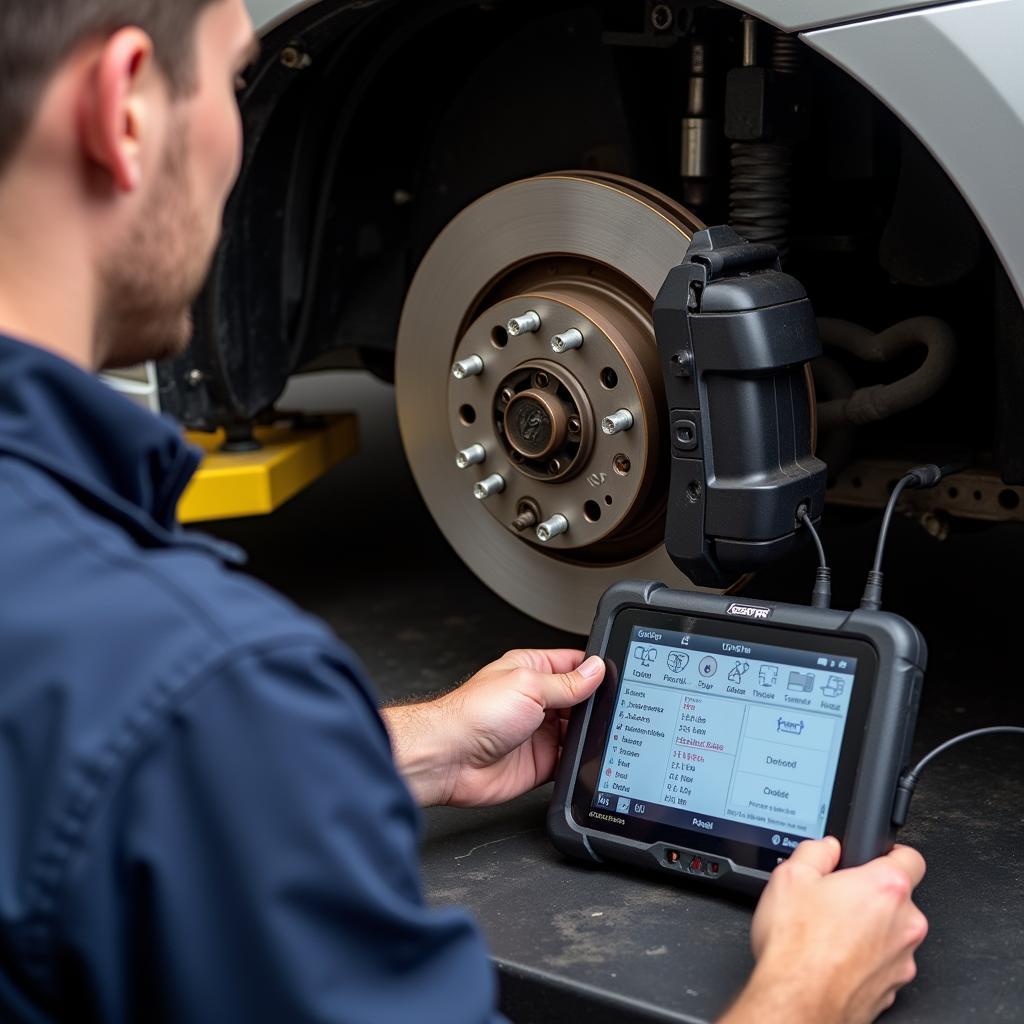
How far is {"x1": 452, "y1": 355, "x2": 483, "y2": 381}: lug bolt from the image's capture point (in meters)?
1.42

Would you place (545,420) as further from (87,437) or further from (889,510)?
(87,437)

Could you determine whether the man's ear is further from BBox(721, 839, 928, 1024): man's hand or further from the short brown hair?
BBox(721, 839, 928, 1024): man's hand

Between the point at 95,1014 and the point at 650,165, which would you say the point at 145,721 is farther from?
the point at 650,165

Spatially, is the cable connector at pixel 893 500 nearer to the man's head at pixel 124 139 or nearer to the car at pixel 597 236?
the car at pixel 597 236

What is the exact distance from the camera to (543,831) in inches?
48.6

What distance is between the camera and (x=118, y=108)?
0.57m

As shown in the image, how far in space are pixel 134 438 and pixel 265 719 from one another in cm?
17

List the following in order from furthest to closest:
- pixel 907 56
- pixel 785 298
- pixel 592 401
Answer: pixel 592 401 < pixel 785 298 < pixel 907 56

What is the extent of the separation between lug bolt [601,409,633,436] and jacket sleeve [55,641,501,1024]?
0.81 metres

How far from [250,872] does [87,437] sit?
0.21m

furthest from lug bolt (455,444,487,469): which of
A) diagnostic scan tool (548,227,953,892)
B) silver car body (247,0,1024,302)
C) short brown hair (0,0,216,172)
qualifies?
short brown hair (0,0,216,172)

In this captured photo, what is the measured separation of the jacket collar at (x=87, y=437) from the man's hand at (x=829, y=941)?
42 centimetres

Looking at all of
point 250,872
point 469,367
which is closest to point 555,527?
point 469,367

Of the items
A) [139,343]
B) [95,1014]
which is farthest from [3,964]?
[139,343]
